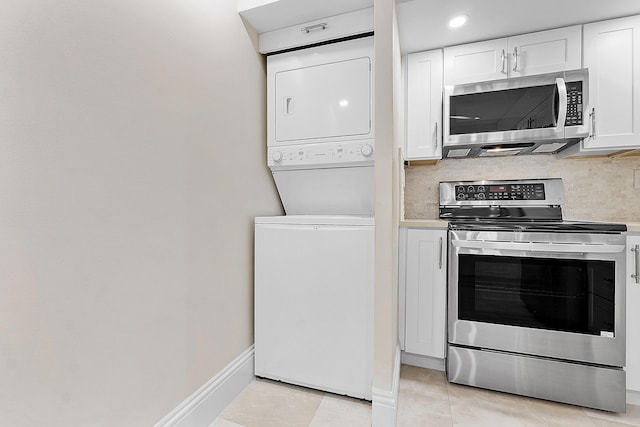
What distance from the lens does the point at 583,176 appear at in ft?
6.96

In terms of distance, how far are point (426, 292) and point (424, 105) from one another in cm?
129

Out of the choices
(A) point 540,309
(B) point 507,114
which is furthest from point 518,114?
(A) point 540,309

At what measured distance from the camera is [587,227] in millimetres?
1565

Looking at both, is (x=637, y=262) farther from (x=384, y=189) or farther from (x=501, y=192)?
(x=384, y=189)

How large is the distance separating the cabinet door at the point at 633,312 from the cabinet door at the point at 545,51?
1.12 m

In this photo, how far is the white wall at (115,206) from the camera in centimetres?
82

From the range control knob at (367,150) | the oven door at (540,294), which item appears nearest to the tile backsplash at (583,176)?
the oven door at (540,294)

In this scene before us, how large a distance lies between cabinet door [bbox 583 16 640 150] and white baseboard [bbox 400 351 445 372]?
1.66 meters

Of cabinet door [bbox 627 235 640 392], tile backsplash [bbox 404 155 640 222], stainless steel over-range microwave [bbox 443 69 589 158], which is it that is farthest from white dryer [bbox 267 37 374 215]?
cabinet door [bbox 627 235 640 392]

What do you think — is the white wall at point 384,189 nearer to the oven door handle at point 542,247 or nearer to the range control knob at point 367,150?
the range control knob at point 367,150

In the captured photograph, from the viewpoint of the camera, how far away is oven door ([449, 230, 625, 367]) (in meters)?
1.56

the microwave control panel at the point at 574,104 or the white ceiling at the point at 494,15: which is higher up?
the white ceiling at the point at 494,15

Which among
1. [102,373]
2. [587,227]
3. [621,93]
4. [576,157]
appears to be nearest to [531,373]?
[587,227]

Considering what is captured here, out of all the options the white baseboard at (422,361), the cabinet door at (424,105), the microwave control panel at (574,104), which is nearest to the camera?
the microwave control panel at (574,104)
